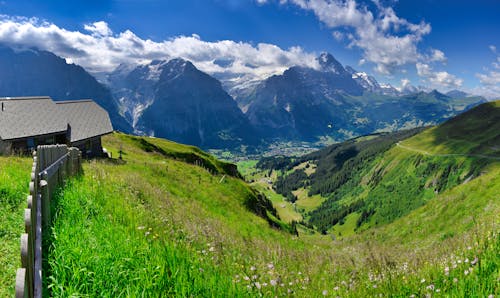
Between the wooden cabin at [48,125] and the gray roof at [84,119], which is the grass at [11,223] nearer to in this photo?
the wooden cabin at [48,125]

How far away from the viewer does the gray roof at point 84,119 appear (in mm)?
54150

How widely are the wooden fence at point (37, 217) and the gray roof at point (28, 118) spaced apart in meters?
36.5

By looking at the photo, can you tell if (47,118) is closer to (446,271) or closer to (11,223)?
(11,223)

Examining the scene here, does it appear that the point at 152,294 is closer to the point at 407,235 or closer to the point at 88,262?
the point at 88,262

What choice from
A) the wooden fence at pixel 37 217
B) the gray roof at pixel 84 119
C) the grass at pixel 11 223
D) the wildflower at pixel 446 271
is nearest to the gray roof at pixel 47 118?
the gray roof at pixel 84 119

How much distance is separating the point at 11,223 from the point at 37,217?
333cm

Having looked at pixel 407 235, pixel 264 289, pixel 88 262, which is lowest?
pixel 407 235

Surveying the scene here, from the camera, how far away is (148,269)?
16.3 feet

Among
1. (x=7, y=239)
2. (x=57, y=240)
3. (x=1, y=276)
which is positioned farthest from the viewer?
(x=7, y=239)

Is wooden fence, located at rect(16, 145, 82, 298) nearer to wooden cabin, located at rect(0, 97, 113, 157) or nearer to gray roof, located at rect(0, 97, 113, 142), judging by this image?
wooden cabin, located at rect(0, 97, 113, 157)

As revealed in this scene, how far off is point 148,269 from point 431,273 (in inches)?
217

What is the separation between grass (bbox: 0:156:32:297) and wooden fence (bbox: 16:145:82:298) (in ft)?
2.51

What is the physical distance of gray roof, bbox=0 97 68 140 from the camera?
43.6 m

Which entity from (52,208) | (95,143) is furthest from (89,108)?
(52,208)
